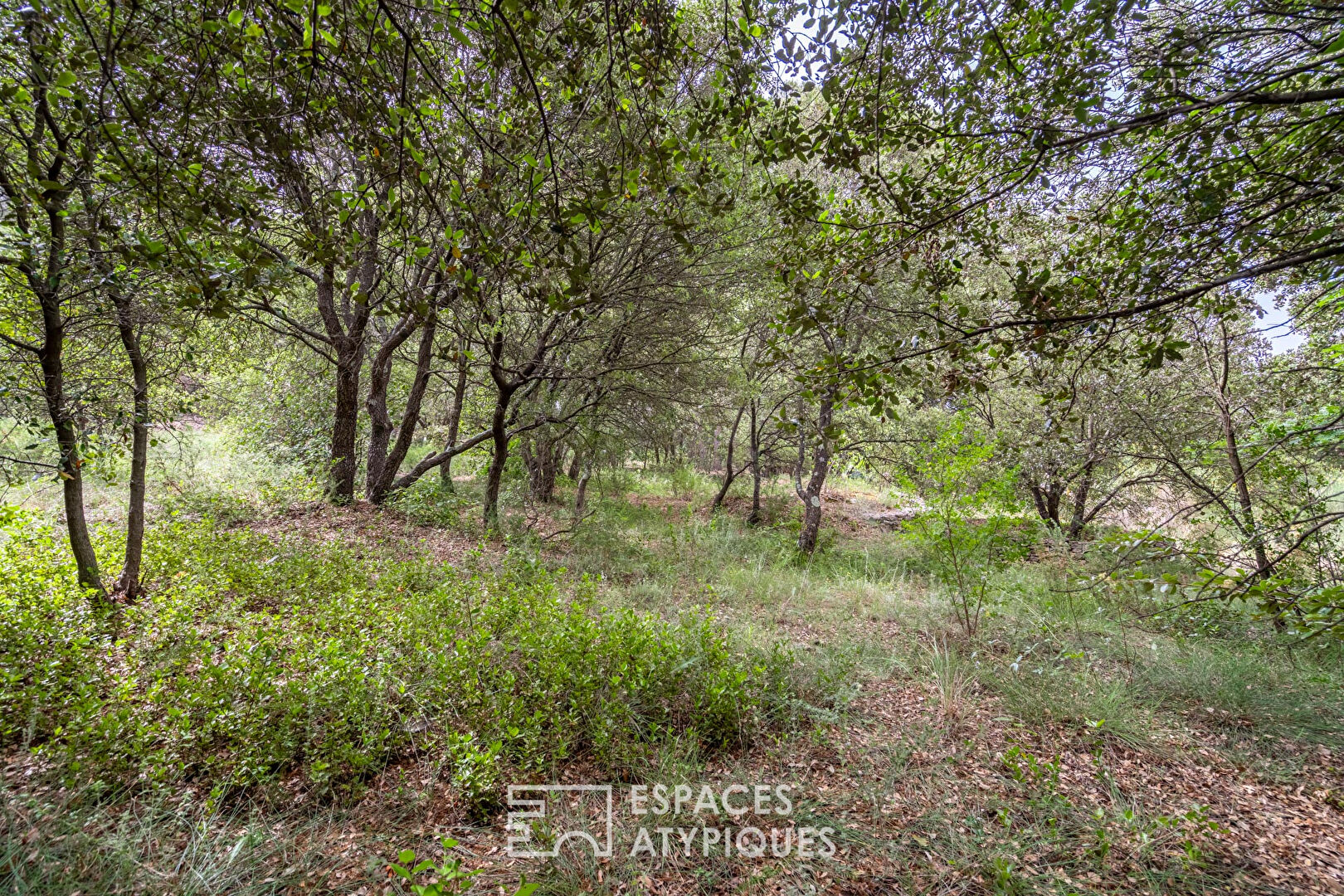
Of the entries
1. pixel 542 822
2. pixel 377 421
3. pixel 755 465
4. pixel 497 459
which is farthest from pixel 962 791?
pixel 755 465

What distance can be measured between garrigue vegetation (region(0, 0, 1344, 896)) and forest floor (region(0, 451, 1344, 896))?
3 cm

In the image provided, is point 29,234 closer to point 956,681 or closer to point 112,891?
point 112,891

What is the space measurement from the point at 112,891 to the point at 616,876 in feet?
6.45

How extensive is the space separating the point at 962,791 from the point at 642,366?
5.15 metres

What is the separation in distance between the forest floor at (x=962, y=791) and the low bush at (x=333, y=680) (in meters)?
0.19

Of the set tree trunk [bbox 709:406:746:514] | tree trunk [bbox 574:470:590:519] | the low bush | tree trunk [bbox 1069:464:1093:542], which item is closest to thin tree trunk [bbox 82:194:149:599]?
the low bush

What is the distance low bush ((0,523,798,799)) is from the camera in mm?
2650

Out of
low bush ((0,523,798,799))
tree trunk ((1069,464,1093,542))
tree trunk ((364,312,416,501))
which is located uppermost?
tree trunk ((364,312,416,501))

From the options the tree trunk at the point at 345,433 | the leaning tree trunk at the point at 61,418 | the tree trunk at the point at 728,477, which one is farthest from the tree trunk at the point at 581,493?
the leaning tree trunk at the point at 61,418

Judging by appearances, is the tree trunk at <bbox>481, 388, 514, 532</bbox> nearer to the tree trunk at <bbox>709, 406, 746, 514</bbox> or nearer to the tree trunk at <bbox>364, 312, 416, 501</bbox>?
the tree trunk at <bbox>364, 312, 416, 501</bbox>

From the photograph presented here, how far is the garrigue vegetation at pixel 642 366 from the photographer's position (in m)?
1.99

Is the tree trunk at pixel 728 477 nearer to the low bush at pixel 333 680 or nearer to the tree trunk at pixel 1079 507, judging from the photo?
the tree trunk at pixel 1079 507

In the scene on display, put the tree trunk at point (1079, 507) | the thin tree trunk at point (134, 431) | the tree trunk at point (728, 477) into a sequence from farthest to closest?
the tree trunk at point (728, 477)
the tree trunk at point (1079, 507)
the thin tree trunk at point (134, 431)

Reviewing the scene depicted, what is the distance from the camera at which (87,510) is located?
708 centimetres
